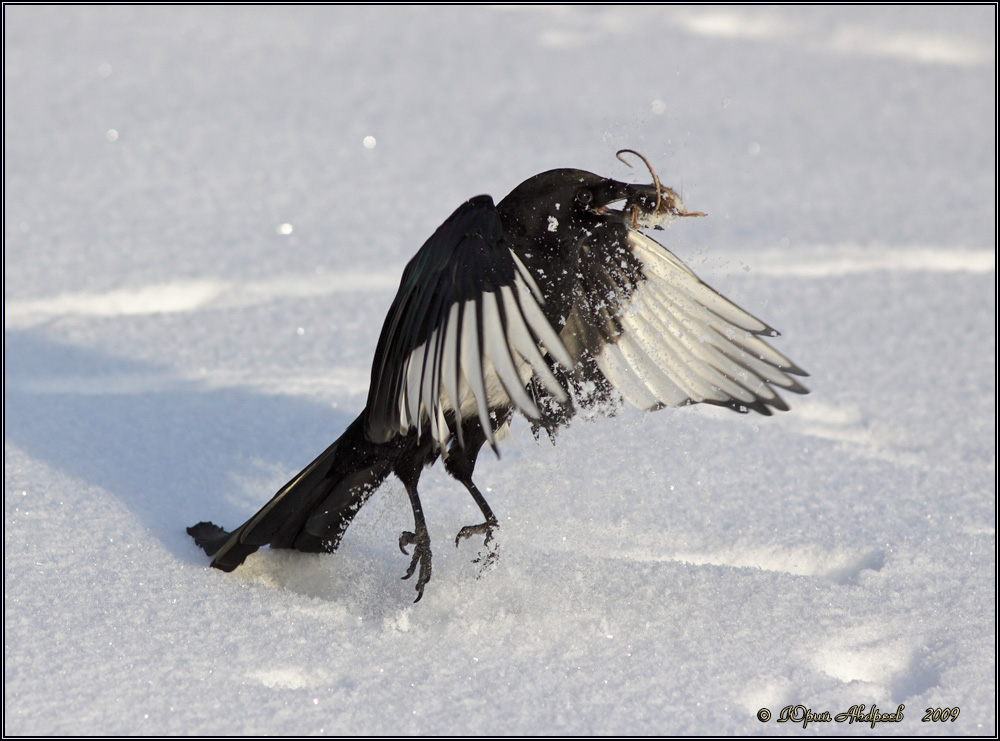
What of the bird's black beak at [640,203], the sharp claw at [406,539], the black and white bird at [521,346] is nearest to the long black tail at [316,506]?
the black and white bird at [521,346]

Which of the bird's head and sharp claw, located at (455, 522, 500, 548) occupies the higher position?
the bird's head

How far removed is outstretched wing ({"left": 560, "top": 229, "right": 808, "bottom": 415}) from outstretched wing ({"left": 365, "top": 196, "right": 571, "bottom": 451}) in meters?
0.38

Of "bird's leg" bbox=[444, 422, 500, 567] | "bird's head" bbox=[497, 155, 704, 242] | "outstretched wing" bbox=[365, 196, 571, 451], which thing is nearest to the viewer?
"outstretched wing" bbox=[365, 196, 571, 451]

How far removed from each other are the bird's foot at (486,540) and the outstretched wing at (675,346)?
38cm

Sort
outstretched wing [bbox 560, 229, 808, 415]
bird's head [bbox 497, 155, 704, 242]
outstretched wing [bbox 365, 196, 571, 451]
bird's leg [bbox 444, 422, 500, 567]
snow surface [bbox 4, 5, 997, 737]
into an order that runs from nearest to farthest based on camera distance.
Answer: outstretched wing [bbox 365, 196, 571, 451]
snow surface [bbox 4, 5, 997, 737]
bird's head [bbox 497, 155, 704, 242]
bird's leg [bbox 444, 422, 500, 567]
outstretched wing [bbox 560, 229, 808, 415]

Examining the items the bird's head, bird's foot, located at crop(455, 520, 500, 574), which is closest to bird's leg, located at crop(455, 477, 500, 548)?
bird's foot, located at crop(455, 520, 500, 574)

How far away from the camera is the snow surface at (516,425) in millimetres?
1806

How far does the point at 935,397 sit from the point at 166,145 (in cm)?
312

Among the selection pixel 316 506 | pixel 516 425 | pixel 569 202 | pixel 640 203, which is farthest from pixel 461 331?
pixel 516 425

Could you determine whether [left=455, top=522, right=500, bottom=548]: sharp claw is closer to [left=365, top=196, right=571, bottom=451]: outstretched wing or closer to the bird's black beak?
[left=365, top=196, right=571, bottom=451]: outstretched wing

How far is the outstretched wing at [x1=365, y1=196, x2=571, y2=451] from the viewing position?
1.63m

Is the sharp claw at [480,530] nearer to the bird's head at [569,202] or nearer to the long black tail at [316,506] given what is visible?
the long black tail at [316,506]

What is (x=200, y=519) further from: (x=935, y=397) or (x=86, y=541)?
(x=935, y=397)

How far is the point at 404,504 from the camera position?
2.35 m
